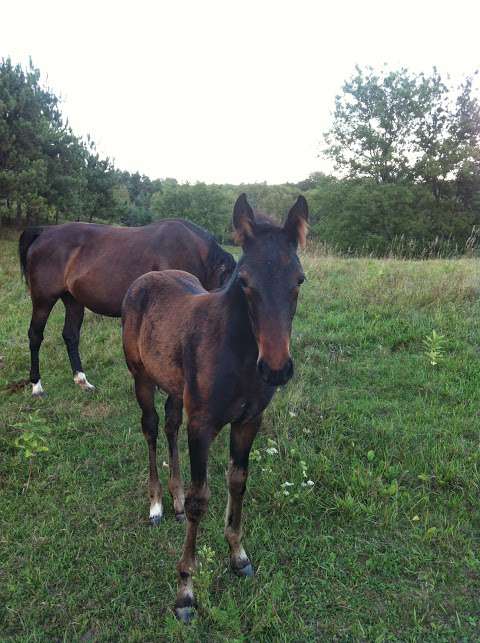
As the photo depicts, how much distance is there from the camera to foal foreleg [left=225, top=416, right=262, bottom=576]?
2.52 m

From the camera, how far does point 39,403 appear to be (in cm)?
495

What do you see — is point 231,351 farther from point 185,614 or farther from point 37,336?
point 37,336

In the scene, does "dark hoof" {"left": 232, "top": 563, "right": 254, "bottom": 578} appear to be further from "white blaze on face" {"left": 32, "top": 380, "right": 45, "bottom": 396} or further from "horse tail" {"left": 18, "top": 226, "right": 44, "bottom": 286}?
"horse tail" {"left": 18, "top": 226, "right": 44, "bottom": 286}

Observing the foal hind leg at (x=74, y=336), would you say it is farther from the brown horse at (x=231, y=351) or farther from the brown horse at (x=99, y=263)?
the brown horse at (x=231, y=351)

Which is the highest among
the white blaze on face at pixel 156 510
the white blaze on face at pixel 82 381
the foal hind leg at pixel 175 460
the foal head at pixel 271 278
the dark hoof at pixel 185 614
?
the foal head at pixel 271 278

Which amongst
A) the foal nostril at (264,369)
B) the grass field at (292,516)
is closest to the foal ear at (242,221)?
the foal nostril at (264,369)

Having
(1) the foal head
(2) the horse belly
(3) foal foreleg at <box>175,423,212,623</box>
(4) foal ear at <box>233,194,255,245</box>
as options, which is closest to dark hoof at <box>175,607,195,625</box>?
(3) foal foreleg at <box>175,423,212,623</box>

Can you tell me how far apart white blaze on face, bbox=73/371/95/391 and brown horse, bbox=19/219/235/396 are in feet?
0.04

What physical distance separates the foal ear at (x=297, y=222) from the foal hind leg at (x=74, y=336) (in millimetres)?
4026

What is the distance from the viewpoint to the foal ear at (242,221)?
211 cm

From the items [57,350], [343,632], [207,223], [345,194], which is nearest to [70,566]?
[343,632]

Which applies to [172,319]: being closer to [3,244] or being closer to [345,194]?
[3,244]

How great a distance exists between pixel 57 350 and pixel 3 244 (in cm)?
1430

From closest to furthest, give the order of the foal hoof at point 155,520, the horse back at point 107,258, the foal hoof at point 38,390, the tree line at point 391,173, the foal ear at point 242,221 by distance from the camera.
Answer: the foal ear at point 242,221 → the foal hoof at point 155,520 → the foal hoof at point 38,390 → the horse back at point 107,258 → the tree line at point 391,173
